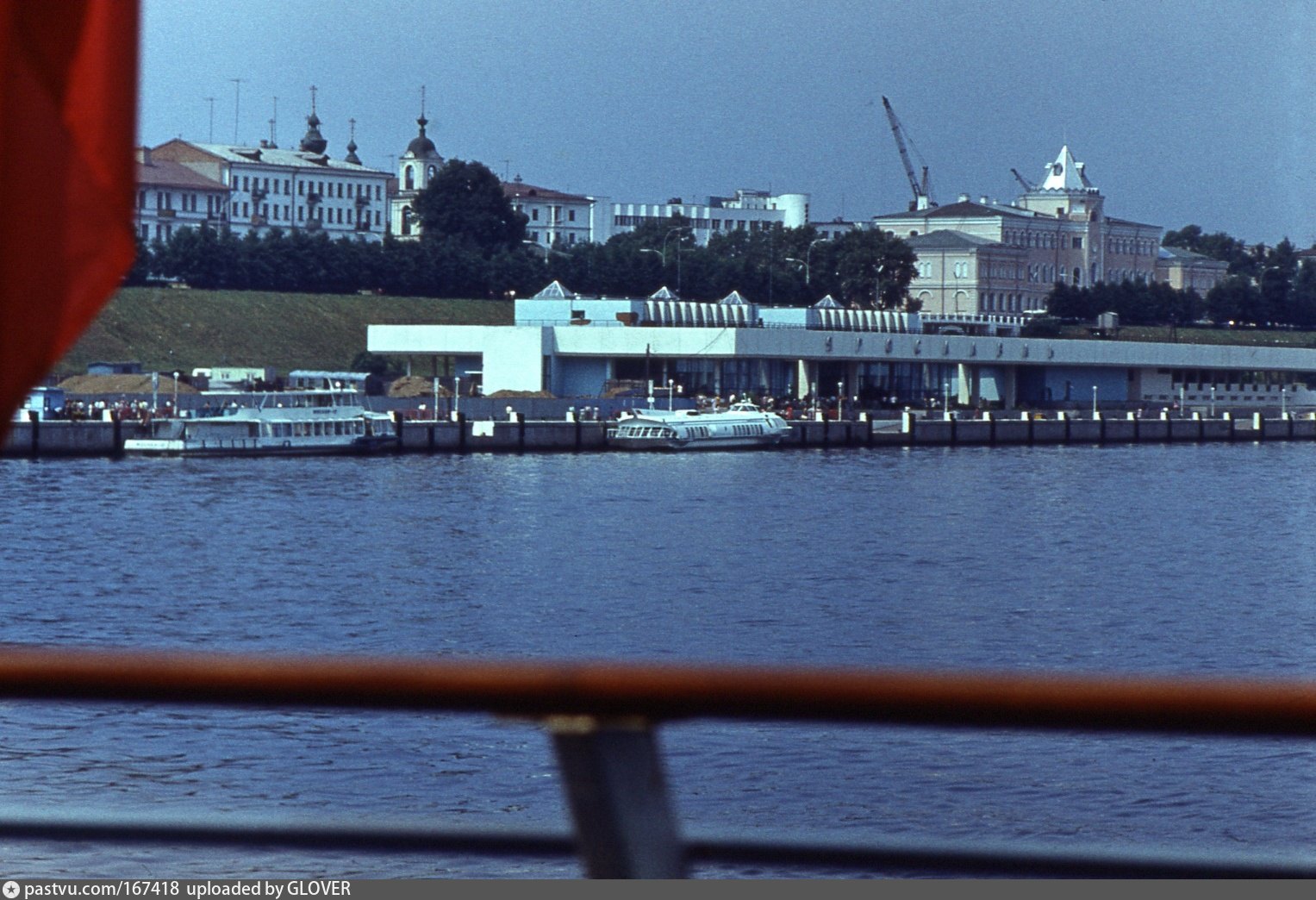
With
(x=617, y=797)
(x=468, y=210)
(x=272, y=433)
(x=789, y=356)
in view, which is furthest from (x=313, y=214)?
(x=617, y=797)

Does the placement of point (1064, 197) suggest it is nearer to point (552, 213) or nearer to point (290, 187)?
point (552, 213)

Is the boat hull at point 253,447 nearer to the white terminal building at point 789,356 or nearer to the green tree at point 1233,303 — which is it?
the white terminal building at point 789,356

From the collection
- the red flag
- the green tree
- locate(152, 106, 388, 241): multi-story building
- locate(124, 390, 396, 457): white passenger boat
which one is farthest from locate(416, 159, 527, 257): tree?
the red flag

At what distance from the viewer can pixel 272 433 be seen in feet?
130

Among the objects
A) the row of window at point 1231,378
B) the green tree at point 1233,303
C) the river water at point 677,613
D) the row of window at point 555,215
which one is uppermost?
the row of window at point 555,215

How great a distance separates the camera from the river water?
10016 millimetres

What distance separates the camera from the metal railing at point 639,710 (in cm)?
143

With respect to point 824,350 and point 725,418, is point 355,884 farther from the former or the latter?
point 824,350

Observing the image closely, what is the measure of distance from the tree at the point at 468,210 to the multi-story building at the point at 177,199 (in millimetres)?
9392

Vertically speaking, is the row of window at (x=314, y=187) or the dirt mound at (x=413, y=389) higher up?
the row of window at (x=314, y=187)

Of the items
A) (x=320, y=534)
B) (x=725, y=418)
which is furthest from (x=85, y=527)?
(x=725, y=418)

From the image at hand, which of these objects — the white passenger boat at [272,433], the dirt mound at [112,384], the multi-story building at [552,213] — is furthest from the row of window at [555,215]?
the white passenger boat at [272,433]

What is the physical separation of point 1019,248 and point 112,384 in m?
48.0

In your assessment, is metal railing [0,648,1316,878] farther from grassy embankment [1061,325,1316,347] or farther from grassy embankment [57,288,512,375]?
grassy embankment [1061,325,1316,347]
